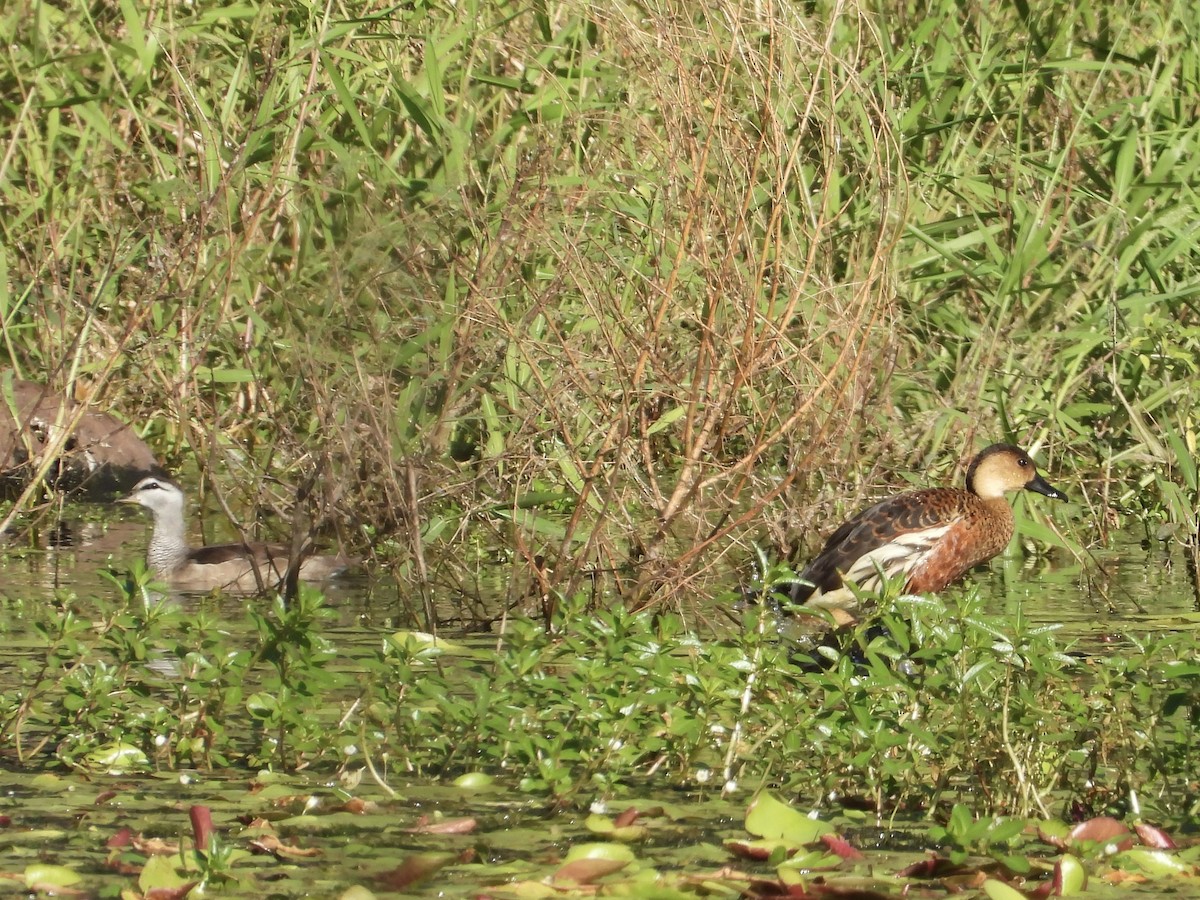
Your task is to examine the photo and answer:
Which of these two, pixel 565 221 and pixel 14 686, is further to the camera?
pixel 565 221

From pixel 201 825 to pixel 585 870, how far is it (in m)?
0.77

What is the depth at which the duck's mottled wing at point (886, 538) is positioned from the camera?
23.9 ft

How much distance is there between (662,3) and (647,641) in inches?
95.8

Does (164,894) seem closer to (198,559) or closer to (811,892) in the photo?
(811,892)

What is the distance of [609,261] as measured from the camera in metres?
6.77

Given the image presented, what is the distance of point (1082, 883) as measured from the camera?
12.8ft

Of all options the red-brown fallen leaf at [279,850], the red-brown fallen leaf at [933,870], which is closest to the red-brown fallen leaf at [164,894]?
the red-brown fallen leaf at [279,850]

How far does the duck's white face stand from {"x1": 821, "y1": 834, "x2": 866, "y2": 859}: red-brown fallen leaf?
474 cm

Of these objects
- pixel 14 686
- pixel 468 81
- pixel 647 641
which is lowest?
pixel 14 686

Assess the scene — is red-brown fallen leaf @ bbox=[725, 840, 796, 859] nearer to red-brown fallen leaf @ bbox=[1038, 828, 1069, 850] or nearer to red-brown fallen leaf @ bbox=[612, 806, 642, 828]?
red-brown fallen leaf @ bbox=[612, 806, 642, 828]

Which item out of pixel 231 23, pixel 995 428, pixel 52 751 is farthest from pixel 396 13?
pixel 52 751

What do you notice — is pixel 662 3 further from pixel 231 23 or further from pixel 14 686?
pixel 231 23

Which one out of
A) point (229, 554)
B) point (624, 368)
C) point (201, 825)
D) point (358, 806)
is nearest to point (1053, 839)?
point (358, 806)

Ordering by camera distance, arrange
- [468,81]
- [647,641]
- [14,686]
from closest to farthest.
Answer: [647,641]
[14,686]
[468,81]
